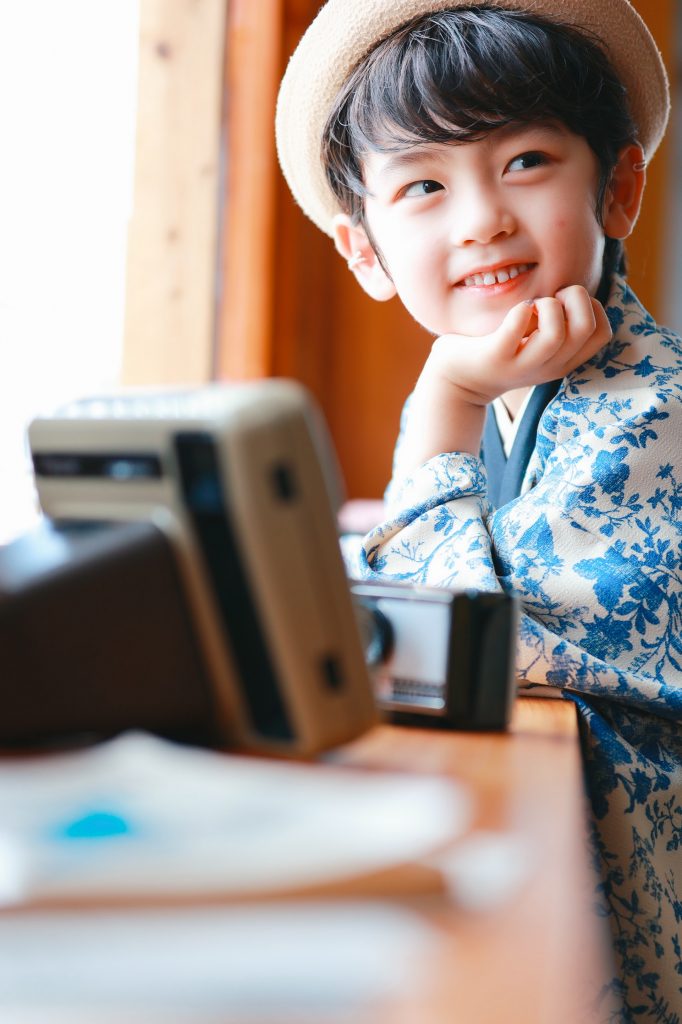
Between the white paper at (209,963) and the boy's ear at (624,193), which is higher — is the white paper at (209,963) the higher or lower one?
the lower one

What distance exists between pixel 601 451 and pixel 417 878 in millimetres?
515

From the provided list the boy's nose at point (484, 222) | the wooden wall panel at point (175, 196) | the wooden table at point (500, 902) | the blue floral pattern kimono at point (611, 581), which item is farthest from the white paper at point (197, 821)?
the wooden wall panel at point (175, 196)

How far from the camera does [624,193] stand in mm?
1034

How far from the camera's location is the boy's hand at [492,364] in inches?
32.9

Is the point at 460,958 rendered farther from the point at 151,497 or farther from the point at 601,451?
the point at 601,451

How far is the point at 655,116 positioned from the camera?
108cm

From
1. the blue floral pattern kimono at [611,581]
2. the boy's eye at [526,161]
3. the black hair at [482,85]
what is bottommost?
the blue floral pattern kimono at [611,581]

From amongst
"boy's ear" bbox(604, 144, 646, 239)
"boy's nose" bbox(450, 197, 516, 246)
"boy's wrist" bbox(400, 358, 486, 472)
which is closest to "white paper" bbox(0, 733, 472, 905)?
"boy's wrist" bbox(400, 358, 486, 472)

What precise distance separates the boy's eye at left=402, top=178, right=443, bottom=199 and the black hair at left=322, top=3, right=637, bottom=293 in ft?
0.11

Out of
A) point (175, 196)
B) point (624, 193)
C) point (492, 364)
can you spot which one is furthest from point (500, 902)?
point (175, 196)

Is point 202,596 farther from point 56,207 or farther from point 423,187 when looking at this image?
point 56,207

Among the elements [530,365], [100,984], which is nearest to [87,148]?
[530,365]

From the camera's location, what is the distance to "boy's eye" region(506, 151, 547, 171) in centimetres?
89

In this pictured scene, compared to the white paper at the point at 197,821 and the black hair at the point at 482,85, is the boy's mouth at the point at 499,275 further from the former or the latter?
the white paper at the point at 197,821
